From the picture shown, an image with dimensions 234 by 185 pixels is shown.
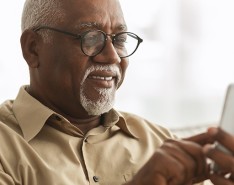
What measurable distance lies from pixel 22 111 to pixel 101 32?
0.39 metres

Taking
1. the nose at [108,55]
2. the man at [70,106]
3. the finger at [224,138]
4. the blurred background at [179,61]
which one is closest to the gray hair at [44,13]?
the man at [70,106]

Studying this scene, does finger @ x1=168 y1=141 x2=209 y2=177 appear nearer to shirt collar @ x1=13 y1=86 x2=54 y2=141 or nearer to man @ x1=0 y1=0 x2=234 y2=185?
man @ x1=0 y1=0 x2=234 y2=185

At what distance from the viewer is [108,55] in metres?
1.72

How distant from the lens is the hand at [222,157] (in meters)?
1.17

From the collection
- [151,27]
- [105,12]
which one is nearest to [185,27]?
[151,27]

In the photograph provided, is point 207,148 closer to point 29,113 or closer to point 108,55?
point 108,55

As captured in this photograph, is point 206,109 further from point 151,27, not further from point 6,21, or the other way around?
point 6,21

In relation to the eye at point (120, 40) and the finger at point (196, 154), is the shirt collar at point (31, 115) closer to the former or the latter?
the eye at point (120, 40)

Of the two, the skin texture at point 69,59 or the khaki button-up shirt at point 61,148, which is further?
the skin texture at point 69,59

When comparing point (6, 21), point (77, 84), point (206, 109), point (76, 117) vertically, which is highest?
point (6, 21)

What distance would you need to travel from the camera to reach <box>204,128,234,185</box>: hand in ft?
3.84

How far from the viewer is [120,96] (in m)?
2.42

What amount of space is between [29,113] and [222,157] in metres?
0.78

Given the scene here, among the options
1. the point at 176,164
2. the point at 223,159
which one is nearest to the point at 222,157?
the point at 223,159
